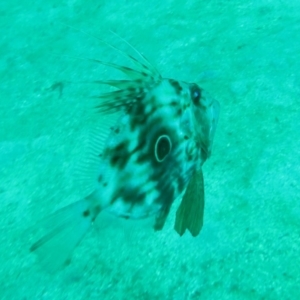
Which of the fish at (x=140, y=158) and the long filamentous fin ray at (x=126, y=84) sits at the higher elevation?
the long filamentous fin ray at (x=126, y=84)

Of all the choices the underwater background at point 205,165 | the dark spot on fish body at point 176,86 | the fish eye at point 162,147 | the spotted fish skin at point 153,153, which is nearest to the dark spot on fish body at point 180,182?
the spotted fish skin at point 153,153

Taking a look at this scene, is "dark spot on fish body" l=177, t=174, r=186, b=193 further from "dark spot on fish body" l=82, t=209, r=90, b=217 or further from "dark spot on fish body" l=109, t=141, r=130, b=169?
"dark spot on fish body" l=82, t=209, r=90, b=217

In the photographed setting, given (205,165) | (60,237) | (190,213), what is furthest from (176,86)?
(205,165)

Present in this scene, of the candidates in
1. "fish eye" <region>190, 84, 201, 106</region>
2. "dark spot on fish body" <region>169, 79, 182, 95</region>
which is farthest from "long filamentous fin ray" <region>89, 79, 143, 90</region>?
"fish eye" <region>190, 84, 201, 106</region>

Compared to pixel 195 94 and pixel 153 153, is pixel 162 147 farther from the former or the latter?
pixel 195 94

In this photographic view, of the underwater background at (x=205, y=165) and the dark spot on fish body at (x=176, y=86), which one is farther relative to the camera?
the underwater background at (x=205, y=165)

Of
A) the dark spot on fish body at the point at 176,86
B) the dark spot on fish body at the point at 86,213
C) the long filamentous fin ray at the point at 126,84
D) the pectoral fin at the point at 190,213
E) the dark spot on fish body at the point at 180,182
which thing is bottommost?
the pectoral fin at the point at 190,213

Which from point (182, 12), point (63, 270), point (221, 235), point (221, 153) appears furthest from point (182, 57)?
point (63, 270)

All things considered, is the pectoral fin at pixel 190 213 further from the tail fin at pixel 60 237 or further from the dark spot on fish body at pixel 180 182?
the tail fin at pixel 60 237
